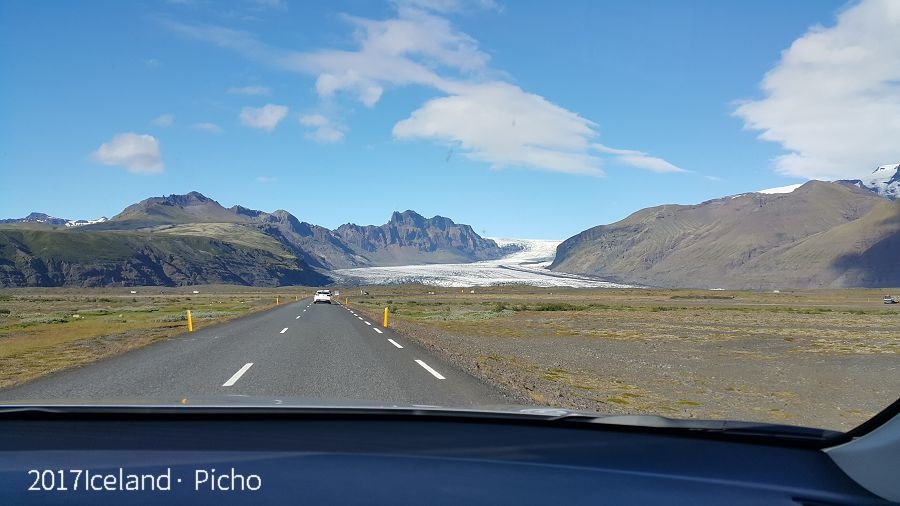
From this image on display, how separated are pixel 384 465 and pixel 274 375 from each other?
10.6m

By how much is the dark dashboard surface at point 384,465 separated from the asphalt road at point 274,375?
10.2 feet

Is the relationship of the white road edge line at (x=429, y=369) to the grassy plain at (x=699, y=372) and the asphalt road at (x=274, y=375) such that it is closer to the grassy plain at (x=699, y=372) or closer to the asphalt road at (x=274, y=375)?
the asphalt road at (x=274, y=375)

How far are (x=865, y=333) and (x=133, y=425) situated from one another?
4004 centimetres

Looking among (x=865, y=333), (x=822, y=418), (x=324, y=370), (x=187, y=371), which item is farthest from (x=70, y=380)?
(x=865, y=333)

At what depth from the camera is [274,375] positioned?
12883 mm

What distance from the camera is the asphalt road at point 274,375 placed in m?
10.4

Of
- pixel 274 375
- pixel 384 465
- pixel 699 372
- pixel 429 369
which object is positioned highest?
pixel 384 465

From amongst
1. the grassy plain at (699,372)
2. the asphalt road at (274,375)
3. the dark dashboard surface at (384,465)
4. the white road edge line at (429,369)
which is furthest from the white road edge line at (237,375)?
the dark dashboard surface at (384,465)

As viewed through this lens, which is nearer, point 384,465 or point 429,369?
point 384,465

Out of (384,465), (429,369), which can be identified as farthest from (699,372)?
(384,465)

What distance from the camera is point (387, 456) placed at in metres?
3.04

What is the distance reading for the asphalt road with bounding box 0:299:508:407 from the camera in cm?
1041

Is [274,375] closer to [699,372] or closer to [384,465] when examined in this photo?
[384,465]

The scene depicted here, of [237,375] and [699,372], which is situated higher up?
[237,375]
